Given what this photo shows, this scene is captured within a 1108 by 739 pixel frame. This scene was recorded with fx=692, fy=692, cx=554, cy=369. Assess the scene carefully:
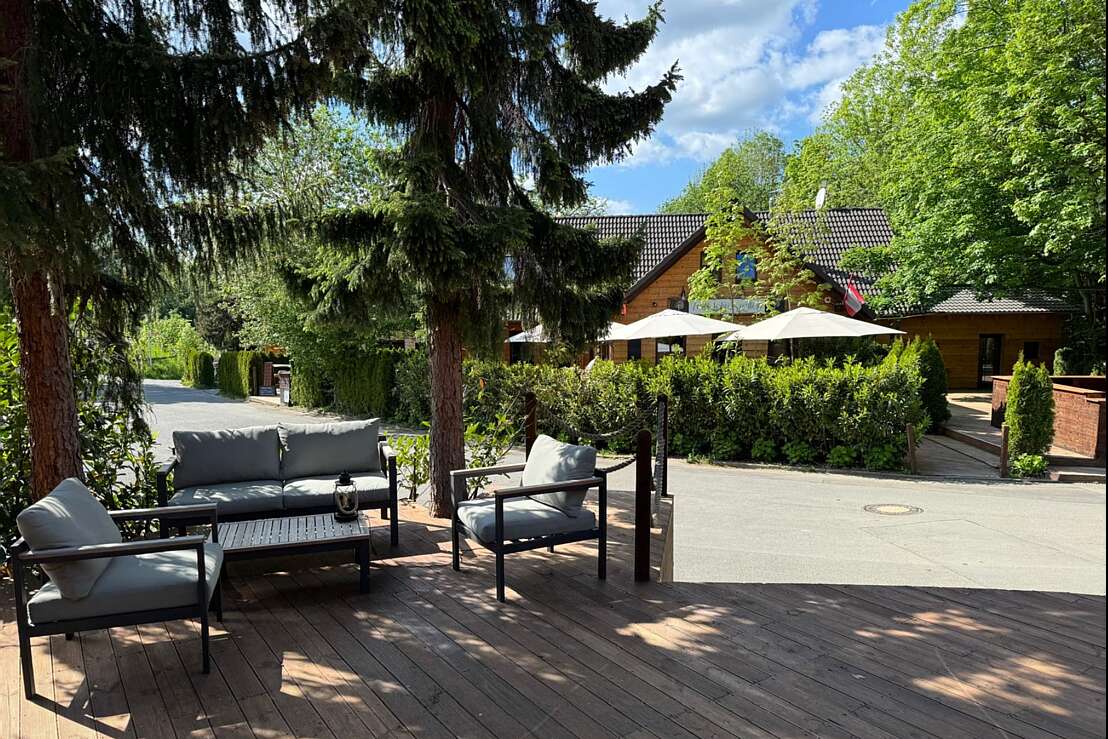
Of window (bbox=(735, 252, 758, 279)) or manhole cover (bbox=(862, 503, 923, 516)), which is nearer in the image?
manhole cover (bbox=(862, 503, 923, 516))

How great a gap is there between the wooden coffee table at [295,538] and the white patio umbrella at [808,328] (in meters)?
9.56

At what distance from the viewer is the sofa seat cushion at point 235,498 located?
523 cm

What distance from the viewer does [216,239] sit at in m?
4.74

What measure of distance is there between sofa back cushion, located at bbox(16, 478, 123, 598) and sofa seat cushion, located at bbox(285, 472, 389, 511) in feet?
6.20

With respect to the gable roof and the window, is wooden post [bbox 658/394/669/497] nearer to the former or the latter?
the window

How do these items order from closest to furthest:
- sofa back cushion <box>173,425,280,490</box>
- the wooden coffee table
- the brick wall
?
1. the wooden coffee table
2. sofa back cushion <box>173,425,280,490</box>
3. the brick wall

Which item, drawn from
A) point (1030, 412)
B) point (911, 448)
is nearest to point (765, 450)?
point (911, 448)

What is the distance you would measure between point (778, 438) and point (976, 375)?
15.2m

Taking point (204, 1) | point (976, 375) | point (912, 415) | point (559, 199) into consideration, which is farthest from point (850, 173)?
point (204, 1)

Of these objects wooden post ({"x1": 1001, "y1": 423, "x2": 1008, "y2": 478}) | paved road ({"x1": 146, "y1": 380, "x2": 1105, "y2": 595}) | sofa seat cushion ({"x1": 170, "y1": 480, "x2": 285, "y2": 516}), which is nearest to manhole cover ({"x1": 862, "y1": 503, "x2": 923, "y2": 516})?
paved road ({"x1": 146, "y1": 380, "x2": 1105, "y2": 595})

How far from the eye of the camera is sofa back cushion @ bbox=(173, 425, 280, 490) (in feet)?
18.4

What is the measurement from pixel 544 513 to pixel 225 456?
9.29 ft

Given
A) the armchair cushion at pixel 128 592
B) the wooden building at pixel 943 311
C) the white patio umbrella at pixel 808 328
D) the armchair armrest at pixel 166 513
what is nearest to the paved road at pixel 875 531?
the armchair armrest at pixel 166 513

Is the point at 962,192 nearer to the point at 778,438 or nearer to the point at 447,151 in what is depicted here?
the point at 778,438
